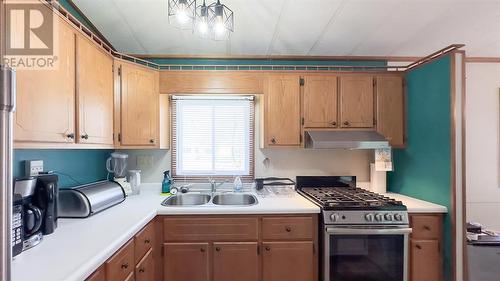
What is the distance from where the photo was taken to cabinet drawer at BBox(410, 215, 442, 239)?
1890 millimetres

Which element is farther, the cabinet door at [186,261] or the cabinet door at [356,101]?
the cabinet door at [356,101]

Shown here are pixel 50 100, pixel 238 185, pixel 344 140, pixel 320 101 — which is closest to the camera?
pixel 50 100

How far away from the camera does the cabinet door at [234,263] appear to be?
1.82 metres

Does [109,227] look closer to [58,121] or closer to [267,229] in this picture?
[58,121]

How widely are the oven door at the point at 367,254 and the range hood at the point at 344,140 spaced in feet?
2.32

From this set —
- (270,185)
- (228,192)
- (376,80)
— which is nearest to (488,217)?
(376,80)

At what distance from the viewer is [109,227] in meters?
1.36

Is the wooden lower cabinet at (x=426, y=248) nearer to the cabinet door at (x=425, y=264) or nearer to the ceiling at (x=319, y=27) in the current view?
the cabinet door at (x=425, y=264)

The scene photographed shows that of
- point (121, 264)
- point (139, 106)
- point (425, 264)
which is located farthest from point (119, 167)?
point (425, 264)

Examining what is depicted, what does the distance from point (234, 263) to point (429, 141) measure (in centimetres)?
192

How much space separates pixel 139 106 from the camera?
2.09m

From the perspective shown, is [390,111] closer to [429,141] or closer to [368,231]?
[429,141]

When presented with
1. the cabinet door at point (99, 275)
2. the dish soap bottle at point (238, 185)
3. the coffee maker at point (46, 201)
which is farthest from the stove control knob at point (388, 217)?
the coffee maker at point (46, 201)

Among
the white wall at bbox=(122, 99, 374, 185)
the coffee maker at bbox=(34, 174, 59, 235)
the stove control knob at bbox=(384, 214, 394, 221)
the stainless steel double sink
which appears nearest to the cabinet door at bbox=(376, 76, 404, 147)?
the white wall at bbox=(122, 99, 374, 185)
